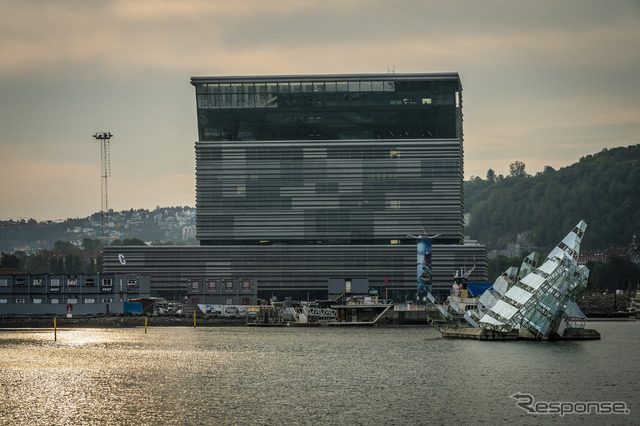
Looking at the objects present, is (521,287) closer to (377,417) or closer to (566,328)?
(566,328)

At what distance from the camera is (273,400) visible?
8469 cm

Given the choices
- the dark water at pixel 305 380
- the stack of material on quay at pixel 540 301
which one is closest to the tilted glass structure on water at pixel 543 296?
the stack of material on quay at pixel 540 301

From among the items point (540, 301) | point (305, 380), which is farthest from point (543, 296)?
point (305, 380)

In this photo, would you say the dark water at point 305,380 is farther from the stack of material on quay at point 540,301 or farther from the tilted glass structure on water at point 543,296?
the tilted glass structure on water at point 543,296

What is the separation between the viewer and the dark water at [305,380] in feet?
252

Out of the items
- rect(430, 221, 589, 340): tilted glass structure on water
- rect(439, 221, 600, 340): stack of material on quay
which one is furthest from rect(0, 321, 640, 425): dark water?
rect(430, 221, 589, 340): tilted glass structure on water

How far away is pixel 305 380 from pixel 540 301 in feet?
163

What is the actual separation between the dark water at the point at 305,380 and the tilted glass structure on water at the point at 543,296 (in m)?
3.46

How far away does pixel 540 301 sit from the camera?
138 meters

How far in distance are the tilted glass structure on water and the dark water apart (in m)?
3.46

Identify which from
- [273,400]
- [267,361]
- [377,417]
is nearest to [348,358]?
[267,361]

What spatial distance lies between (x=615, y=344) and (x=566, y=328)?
810 centimetres

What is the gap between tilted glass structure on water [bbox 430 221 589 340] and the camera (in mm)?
135125

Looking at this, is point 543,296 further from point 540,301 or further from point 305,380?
point 305,380
